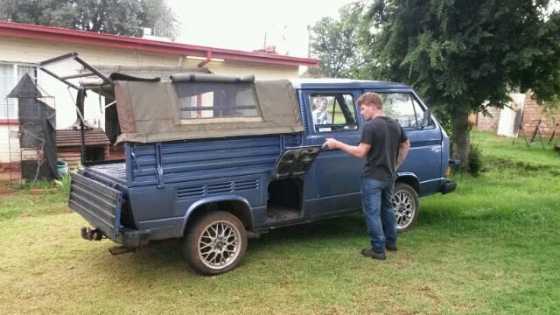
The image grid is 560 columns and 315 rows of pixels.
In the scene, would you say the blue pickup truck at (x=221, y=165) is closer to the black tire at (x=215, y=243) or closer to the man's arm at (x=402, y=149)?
the black tire at (x=215, y=243)

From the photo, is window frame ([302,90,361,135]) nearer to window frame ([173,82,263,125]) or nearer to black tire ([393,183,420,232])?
window frame ([173,82,263,125])

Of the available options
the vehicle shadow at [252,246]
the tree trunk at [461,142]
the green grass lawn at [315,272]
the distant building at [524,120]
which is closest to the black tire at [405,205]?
the green grass lawn at [315,272]

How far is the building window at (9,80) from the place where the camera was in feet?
34.9

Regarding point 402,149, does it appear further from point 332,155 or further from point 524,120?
point 524,120

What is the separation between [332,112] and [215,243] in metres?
2.08

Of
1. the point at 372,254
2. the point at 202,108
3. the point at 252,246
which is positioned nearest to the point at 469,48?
the point at 372,254

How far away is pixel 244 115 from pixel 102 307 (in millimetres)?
2238

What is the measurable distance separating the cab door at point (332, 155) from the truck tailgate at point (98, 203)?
82.9 inches

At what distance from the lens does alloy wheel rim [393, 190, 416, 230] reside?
622 cm

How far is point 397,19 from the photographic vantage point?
31.4 ft

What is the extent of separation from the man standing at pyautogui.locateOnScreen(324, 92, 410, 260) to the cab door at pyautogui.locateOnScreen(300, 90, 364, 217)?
0.34m

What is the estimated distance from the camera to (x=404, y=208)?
6312 millimetres

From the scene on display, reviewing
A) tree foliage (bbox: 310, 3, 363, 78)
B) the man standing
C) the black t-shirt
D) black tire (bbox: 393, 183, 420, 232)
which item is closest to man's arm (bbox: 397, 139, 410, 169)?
the man standing

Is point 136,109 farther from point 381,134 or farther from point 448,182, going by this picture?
point 448,182
